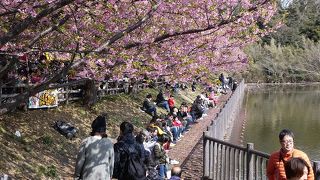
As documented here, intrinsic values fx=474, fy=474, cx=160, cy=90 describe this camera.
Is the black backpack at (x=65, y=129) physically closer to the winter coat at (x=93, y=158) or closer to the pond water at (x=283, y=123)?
the winter coat at (x=93, y=158)

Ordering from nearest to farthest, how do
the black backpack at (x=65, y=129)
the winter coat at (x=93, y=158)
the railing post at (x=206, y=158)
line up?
the winter coat at (x=93, y=158)
the railing post at (x=206, y=158)
the black backpack at (x=65, y=129)

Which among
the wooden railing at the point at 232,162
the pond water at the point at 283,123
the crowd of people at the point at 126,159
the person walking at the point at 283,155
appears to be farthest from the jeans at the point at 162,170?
the pond water at the point at 283,123

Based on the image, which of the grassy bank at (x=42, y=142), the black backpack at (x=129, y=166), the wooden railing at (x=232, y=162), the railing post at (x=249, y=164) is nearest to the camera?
the black backpack at (x=129, y=166)

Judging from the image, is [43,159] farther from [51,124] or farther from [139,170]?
[139,170]

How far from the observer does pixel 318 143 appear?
775 inches

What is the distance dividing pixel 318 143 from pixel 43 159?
1306 centimetres

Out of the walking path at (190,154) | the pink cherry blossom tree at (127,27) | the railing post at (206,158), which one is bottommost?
the walking path at (190,154)

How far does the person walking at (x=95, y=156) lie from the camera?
566 centimetres

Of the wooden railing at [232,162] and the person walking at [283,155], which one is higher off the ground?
the person walking at [283,155]

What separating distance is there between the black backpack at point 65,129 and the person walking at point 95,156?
22.3 ft

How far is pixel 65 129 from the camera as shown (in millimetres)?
12531

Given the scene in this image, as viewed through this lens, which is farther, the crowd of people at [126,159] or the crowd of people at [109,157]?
the crowd of people at [109,157]

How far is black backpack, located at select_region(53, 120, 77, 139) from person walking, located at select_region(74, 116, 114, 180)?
22.3 feet

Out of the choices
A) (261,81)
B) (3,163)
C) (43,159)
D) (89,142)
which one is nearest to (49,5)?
(89,142)
